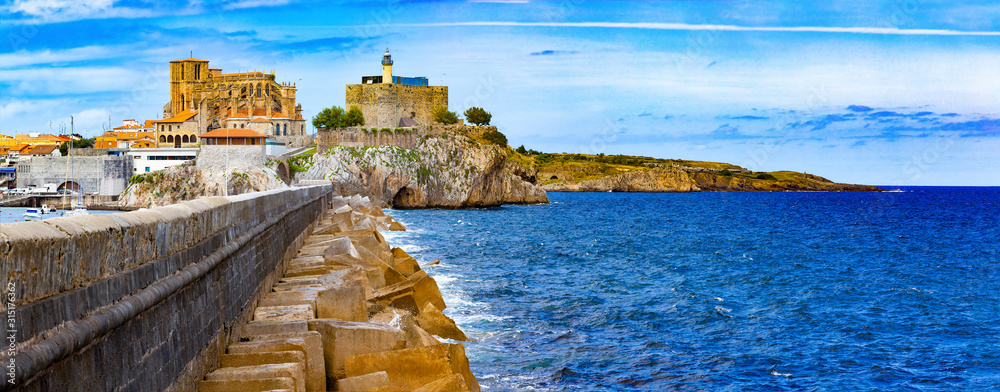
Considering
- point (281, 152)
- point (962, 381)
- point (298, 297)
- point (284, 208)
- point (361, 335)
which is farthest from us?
point (281, 152)

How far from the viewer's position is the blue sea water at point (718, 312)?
49.9 ft

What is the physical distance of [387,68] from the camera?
111 m

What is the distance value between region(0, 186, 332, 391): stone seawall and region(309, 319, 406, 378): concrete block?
118 centimetres

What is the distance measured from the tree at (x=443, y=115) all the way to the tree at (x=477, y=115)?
2952 millimetres

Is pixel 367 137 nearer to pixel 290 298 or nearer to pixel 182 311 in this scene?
pixel 290 298

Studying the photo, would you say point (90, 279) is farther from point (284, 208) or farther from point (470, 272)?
point (470, 272)

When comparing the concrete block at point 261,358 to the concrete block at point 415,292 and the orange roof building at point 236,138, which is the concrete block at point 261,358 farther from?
the orange roof building at point 236,138

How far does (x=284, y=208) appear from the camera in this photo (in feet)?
61.3

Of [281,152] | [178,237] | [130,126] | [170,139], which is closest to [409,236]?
[178,237]

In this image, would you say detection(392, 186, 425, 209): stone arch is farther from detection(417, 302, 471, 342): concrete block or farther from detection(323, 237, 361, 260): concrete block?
detection(417, 302, 471, 342): concrete block

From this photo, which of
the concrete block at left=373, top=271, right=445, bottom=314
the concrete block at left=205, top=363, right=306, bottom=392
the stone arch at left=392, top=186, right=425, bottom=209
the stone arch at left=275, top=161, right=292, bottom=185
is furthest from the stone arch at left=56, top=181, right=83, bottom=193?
the concrete block at left=205, top=363, right=306, bottom=392

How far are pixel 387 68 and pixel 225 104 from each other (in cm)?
2460

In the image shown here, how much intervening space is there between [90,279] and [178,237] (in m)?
2.35

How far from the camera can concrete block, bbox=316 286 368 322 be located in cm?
1216
